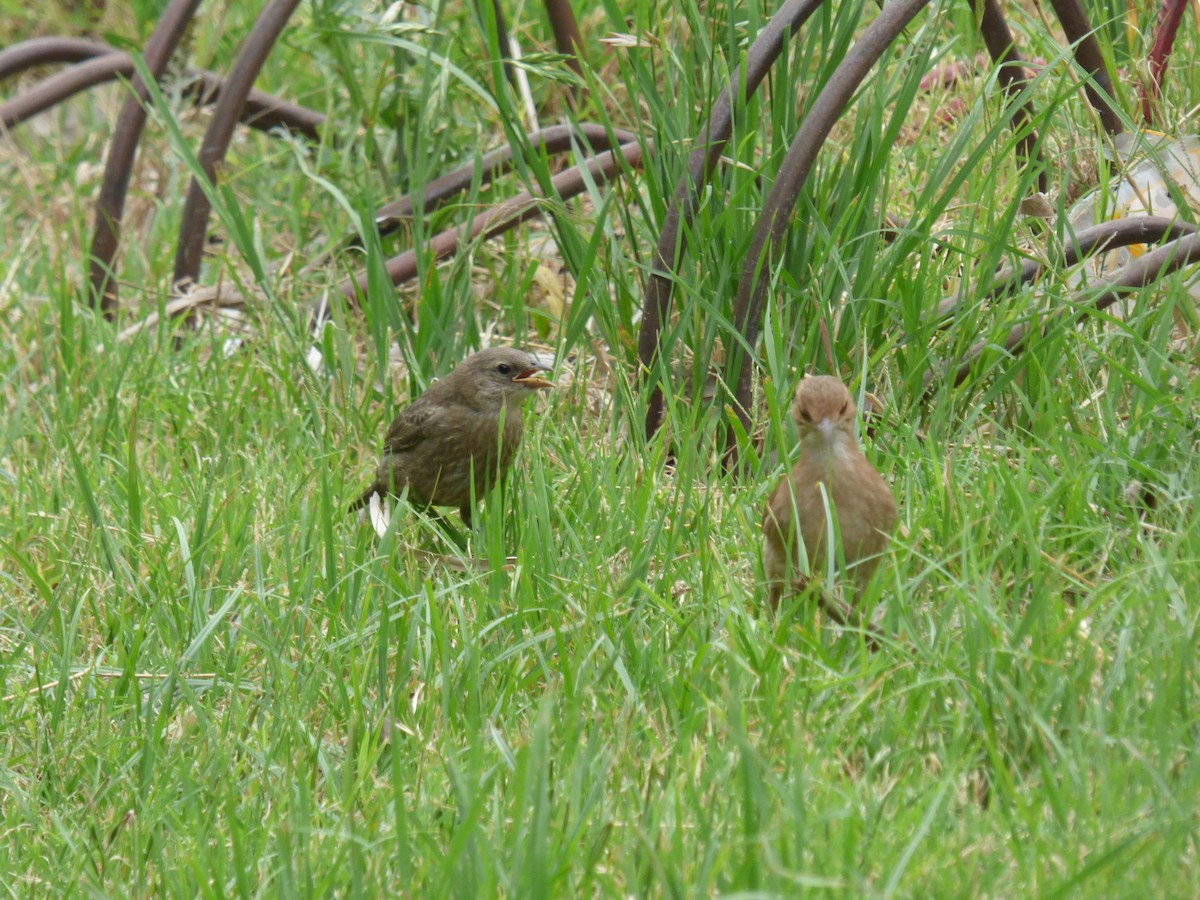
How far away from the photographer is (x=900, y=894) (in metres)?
2.43

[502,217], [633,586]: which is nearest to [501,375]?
[502,217]

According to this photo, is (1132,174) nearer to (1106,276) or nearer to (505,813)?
(1106,276)

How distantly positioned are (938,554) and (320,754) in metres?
1.34

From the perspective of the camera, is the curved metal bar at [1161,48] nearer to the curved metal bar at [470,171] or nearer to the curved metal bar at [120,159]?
the curved metal bar at [470,171]

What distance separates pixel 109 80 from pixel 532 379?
2998mm

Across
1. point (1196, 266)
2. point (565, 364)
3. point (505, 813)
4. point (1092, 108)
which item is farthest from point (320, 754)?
point (1092, 108)

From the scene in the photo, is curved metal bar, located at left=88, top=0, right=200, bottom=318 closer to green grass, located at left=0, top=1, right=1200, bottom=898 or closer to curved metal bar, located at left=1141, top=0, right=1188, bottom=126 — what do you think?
green grass, located at left=0, top=1, right=1200, bottom=898

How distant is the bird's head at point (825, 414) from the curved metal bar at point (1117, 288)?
834 millimetres

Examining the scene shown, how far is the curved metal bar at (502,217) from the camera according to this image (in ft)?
17.4

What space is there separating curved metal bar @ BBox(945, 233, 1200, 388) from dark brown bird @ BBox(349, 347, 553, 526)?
1271mm

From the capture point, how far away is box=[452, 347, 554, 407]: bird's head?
16.3ft

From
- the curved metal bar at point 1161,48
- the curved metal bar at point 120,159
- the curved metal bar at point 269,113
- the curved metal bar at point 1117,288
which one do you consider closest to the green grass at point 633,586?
the curved metal bar at point 1117,288

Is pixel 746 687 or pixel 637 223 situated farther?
pixel 637 223

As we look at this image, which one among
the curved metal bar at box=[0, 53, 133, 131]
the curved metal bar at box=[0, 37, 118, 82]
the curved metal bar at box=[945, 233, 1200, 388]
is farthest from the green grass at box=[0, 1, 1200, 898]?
the curved metal bar at box=[0, 37, 118, 82]
